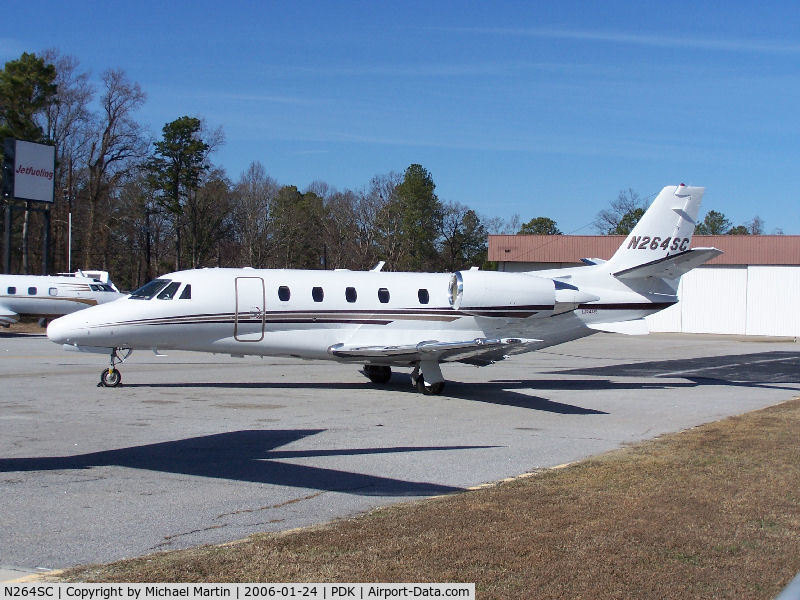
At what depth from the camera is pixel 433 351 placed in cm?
1781

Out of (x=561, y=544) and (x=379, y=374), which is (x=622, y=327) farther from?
(x=561, y=544)

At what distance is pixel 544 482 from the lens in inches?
376

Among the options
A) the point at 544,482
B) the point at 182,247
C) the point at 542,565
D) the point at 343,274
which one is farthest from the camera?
the point at 182,247

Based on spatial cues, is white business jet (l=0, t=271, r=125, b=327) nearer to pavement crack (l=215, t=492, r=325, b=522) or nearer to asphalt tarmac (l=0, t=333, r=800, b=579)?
asphalt tarmac (l=0, t=333, r=800, b=579)

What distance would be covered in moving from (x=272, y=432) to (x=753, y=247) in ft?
149

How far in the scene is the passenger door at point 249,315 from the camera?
60.2 ft

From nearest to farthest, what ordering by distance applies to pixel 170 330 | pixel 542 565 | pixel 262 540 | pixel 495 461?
pixel 542 565 → pixel 262 540 → pixel 495 461 → pixel 170 330

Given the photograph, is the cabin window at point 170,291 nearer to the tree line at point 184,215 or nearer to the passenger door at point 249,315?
the passenger door at point 249,315

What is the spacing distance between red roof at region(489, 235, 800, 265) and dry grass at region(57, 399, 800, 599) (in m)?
44.5

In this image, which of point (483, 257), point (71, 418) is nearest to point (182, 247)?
point (483, 257)

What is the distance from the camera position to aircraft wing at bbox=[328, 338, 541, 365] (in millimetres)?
17297

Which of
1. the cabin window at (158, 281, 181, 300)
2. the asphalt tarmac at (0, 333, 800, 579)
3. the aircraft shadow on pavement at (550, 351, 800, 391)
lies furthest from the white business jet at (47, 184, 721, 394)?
the aircraft shadow on pavement at (550, 351, 800, 391)

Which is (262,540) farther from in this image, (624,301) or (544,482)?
(624,301)

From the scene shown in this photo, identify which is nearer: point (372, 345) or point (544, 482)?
point (544, 482)
